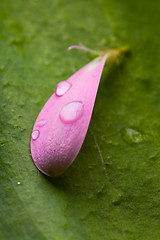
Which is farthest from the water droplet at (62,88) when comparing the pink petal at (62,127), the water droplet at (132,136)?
the water droplet at (132,136)

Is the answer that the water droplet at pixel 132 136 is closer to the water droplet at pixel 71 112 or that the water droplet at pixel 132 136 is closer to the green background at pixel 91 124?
the green background at pixel 91 124

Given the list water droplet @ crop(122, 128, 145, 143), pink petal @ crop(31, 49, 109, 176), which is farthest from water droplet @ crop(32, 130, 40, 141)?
water droplet @ crop(122, 128, 145, 143)

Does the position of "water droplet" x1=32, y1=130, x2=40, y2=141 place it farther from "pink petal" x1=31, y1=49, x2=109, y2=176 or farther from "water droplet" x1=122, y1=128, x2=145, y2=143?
"water droplet" x1=122, y1=128, x2=145, y2=143

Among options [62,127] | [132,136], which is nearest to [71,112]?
[62,127]

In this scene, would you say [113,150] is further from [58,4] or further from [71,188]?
[58,4]

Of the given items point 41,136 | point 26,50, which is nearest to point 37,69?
point 26,50

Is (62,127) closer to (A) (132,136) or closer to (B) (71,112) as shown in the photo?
(B) (71,112)
